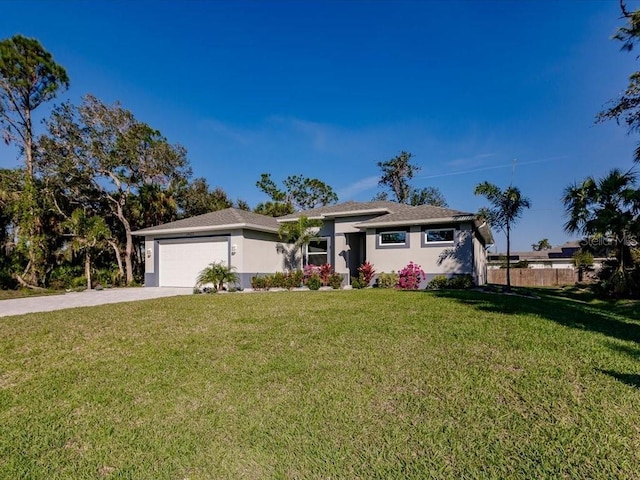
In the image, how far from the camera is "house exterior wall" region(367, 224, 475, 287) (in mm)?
14383

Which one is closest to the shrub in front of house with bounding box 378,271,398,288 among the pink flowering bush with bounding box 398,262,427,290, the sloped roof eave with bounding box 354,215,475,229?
the pink flowering bush with bounding box 398,262,427,290

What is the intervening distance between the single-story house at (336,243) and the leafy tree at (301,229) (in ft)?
1.64

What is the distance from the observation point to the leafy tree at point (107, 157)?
65.3 feet

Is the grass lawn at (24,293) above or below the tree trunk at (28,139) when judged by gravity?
below

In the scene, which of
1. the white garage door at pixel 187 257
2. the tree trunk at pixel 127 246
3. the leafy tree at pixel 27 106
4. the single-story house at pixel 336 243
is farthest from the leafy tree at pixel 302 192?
the leafy tree at pixel 27 106

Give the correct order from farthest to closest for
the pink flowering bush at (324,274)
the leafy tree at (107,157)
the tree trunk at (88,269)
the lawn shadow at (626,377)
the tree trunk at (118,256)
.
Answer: the tree trunk at (118,256)
the leafy tree at (107,157)
the tree trunk at (88,269)
the pink flowering bush at (324,274)
the lawn shadow at (626,377)

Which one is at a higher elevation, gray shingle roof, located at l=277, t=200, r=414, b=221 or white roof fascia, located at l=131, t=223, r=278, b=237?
gray shingle roof, located at l=277, t=200, r=414, b=221

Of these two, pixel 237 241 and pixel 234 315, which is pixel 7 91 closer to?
pixel 237 241

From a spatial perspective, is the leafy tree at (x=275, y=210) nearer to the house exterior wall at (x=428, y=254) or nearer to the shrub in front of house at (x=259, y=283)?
the shrub in front of house at (x=259, y=283)

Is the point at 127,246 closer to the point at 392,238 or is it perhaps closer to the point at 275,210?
the point at 275,210

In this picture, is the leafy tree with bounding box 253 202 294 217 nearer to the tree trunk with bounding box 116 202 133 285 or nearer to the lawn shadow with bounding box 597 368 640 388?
the tree trunk with bounding box 116 202 133 285

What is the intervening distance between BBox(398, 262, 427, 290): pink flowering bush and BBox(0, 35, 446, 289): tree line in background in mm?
15954

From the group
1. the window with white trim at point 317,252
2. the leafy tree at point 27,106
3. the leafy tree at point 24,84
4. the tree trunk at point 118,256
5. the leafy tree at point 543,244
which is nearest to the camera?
the leafy tree at point 27,106

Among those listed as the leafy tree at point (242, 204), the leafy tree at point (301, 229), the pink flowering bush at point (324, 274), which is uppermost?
the leafy tree at point (242, 204)
